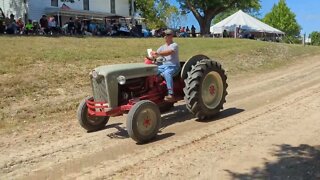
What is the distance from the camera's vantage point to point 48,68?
13438mm

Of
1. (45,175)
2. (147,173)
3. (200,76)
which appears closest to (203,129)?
(200,76)

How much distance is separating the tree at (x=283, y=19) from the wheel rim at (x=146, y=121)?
246 feet

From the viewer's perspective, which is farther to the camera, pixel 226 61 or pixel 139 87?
pixel 226 61

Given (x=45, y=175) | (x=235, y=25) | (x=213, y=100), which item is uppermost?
(x=235, y=25)

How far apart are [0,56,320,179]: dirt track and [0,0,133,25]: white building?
2851cm

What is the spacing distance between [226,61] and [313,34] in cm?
5860

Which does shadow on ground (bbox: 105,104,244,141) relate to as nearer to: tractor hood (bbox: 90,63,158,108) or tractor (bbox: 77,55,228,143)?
tractor (bbox: 77,55,228,143)

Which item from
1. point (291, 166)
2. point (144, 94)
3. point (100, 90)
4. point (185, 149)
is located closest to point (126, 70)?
point (100, 90)

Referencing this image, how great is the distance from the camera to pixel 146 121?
7.41m

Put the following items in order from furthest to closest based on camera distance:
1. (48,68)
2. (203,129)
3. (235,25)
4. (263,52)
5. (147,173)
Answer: (235,25), (263,52), (48,68), (203,129), (147,173)

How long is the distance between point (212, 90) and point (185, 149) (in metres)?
2.52

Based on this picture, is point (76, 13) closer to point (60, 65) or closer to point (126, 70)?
point (60, 65)

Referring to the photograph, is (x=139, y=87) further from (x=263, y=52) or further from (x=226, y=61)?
(x=263, y=52)

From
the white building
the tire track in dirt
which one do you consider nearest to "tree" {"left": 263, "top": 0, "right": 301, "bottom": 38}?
the white building
